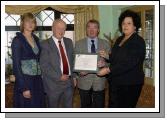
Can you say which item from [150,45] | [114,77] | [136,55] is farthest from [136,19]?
[150,45]

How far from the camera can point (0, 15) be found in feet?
8.10

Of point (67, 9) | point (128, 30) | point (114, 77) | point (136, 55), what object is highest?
point (67, 9)

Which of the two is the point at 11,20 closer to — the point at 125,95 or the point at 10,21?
the point at 10,21

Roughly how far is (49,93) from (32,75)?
0.28m

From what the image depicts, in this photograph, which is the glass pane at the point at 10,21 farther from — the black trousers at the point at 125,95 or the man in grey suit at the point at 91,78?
the black trousers at the point at 125,95

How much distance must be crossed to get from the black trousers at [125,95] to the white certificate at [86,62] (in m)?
0.25

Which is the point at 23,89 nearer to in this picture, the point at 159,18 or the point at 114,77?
the point at 114,77

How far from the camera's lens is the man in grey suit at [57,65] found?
8.55ft

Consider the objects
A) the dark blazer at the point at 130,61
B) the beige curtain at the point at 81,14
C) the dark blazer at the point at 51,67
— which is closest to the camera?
the dark blazer at the point at 130,61

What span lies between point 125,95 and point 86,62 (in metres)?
0.45

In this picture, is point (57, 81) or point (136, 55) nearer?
point (136, 55)

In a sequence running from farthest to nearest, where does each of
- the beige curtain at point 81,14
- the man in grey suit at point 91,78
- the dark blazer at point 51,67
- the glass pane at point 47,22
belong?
the glass pane at point 47,22
the beige curtain at point 81,14
the man in grey suit at point 91,78
the dark blazer at point 51,67

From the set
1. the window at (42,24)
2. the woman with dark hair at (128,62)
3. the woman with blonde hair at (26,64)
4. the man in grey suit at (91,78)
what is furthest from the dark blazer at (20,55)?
the window at (42,24)

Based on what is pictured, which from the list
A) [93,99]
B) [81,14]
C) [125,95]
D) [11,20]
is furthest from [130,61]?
[11,20]
